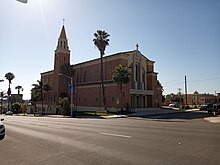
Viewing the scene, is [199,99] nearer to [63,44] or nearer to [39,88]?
[63,44]

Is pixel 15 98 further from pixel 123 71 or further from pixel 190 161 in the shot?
pixel 190 161

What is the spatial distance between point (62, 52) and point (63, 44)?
2.84m

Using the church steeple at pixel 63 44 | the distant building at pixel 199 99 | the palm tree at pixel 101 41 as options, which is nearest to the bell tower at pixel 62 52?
the church steeple at pixel 63 44

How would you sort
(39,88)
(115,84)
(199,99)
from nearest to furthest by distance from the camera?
(115,84) < (39,88) < (199,99)

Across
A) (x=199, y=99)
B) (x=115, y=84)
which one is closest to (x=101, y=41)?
(x=115, y=84)

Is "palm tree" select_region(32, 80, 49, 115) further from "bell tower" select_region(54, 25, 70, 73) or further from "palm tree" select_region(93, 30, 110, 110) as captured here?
"palm tree" select_region(93, 30, 110, 110)

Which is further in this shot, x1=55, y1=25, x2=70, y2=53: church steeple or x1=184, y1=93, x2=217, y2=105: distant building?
x1=184, y1=93, x2=217, y2=105: distant building

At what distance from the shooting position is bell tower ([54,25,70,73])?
241 feet

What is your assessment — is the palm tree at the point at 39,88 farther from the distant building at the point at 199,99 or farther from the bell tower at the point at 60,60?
the distant building at the point at 199,99

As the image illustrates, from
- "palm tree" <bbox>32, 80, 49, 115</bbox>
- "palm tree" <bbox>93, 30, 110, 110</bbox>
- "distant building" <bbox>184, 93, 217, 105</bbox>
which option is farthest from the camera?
"distant building" <bbox>184, 93, 217, 105</bbox>

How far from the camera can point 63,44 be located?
245ft

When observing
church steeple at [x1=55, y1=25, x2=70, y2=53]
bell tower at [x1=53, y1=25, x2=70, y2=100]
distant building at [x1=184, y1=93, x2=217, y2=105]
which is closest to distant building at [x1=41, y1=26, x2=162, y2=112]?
bell tower at [x1=53, y1=25, x2=70, y2=100]

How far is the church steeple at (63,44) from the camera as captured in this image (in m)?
73.8

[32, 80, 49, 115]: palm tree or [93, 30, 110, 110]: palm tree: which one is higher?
[93, 30, 110, 110]: palm tree
